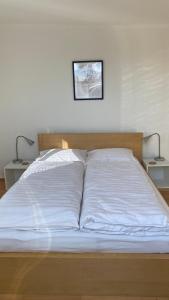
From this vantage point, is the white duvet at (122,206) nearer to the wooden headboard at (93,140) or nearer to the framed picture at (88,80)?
the wooden headboard at (93,140)

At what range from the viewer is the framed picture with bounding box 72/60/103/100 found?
3.65 m

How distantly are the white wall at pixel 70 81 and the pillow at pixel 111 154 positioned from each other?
41 centimetres

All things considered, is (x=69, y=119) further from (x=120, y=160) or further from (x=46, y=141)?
(x=120, y=160)

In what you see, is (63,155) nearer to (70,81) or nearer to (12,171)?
(12,171)

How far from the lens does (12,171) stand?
3840 millimetres

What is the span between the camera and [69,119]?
3.82m

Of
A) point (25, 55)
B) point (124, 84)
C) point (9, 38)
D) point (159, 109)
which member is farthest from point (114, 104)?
point (9, 38)

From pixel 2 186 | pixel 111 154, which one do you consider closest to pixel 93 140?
pixel 111 154

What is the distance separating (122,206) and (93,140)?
5.95 ft

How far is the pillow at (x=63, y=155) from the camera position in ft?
10.8

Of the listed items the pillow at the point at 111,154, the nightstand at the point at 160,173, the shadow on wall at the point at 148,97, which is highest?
the shadow on wall at the point at 148,97

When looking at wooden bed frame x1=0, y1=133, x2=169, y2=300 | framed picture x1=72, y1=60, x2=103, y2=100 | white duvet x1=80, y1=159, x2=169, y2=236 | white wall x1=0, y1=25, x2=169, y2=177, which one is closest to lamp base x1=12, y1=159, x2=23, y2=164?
white wall x1=0, y1=25, x2=169, y2=177
